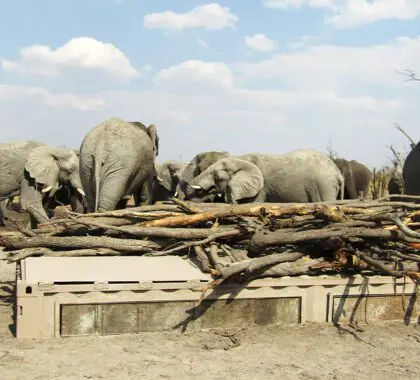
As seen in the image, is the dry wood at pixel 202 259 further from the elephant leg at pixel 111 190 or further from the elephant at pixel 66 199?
the elephant at pixel 66 199

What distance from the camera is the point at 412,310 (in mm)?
5770

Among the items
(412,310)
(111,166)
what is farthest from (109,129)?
(412,310)

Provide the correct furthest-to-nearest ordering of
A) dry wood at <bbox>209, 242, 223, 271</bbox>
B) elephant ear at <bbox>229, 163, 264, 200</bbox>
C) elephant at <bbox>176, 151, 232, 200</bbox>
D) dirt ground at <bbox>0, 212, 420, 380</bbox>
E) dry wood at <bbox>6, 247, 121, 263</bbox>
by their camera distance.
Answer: elephant at <bbox>176, 151, 232, 200</bbox>, elephant ear at <bbox>229, 163, 264, 200</bbox>, dry wood at <bbox>6, 247, 121, 263</bbox>, dry wood at <bbox>209, 242, 223, 271</bbox>, dirt ground at <bbox>0, 212, 420, 380</bbox>

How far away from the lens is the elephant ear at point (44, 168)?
1030 cm

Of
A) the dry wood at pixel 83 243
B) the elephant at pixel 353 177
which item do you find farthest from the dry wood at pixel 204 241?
the elephant at pixel 353 177

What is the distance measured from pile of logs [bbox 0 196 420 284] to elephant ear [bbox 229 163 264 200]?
3.65m

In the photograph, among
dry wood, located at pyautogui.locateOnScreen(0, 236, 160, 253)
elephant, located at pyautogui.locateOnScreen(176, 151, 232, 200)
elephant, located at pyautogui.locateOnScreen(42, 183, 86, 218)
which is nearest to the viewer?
dry wood, located at pyautogui.locateOnScreen(0, 236, 160, 253)

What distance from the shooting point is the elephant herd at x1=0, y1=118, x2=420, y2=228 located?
29.8ft

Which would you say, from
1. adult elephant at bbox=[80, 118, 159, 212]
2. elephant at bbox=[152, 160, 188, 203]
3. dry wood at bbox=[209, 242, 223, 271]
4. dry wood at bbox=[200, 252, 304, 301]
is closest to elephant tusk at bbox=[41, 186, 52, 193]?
adult elephant at bbox=[80, 118, 159, 212]

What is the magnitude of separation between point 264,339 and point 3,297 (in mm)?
2835

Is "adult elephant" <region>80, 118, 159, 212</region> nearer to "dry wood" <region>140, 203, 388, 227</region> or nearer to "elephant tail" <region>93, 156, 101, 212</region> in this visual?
"elephant tail" <region>93, 156, 101, 212</region>

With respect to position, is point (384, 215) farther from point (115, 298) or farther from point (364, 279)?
point (115, 298)

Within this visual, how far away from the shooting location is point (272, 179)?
11.2 metres

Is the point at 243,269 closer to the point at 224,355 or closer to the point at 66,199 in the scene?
the point at 224,355
